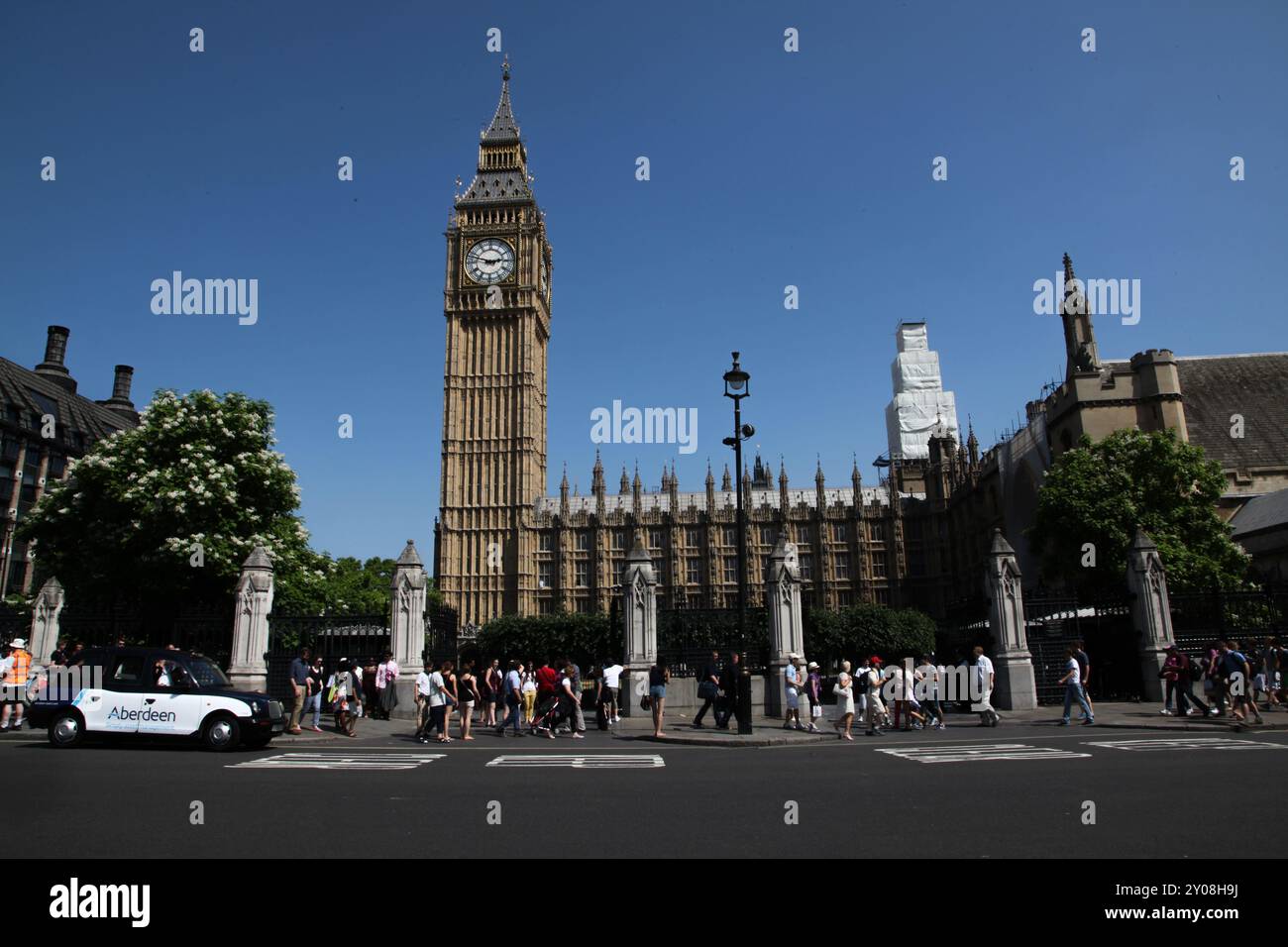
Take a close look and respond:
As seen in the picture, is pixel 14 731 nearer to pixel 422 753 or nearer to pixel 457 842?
pixel 422 753

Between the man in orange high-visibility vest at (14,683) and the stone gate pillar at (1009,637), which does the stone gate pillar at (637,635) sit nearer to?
the stone gate pillar at (1009,637)

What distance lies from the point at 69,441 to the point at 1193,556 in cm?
6903

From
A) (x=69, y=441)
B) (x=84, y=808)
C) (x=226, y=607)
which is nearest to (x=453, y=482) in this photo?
(x=69, y=441)

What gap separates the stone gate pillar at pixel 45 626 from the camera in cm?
2011

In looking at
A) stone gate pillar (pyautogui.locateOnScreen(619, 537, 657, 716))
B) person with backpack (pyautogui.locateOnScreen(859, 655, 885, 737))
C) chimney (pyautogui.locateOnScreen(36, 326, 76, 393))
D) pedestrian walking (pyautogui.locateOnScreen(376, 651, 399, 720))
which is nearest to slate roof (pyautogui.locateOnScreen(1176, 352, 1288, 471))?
person with backpack (pyautogui.locateOnScreen(859, 655, 885, 737))

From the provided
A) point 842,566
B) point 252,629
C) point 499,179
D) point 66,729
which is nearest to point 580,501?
point 842,566

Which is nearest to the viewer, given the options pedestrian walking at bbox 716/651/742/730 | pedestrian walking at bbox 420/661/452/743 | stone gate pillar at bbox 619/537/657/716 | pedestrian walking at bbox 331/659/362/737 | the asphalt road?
the asphalt road

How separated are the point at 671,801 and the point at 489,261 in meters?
72.7

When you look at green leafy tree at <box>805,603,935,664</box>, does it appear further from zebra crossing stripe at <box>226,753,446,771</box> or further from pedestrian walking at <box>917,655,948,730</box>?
zebra crossing stripe at <box>226,753,446,771</box>

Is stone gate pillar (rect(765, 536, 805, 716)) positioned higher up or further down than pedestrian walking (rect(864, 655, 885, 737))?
higher up

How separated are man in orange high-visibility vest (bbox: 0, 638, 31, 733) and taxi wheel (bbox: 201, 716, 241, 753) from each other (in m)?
6.10

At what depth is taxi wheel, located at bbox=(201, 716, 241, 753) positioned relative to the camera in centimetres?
1306

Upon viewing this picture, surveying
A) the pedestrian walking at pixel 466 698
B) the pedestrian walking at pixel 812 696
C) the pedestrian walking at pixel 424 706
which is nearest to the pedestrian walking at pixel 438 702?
the pedestrian walking at pixel 424 706
